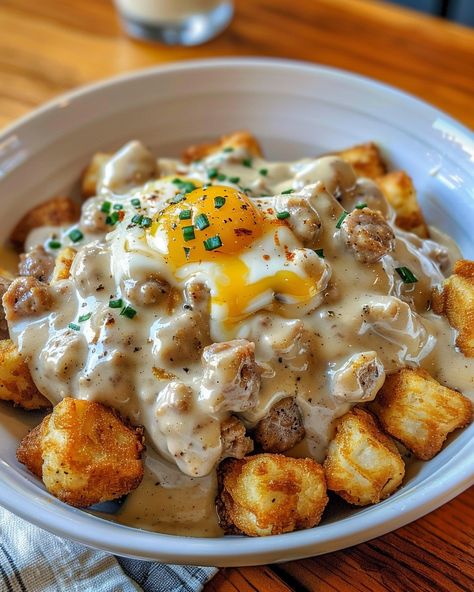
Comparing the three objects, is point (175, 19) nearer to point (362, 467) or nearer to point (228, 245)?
point (228, 245)

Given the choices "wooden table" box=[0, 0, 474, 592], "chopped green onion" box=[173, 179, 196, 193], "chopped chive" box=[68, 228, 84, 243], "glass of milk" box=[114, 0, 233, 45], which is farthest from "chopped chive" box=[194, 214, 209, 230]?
"glass of milk" box=[114, 0, 233, 45]

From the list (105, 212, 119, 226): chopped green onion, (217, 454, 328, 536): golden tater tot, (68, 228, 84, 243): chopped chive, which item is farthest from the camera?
(68, 228, 84, 243): chopped chive

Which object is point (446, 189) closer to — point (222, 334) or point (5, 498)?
point (222, 334)

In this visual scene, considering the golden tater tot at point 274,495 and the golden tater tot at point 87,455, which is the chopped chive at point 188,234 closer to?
the golden tater tot at point 87,455

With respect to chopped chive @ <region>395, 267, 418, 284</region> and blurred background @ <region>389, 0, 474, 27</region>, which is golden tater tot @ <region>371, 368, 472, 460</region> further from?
blurred background @ <region>389, 0, 474, 27</region>

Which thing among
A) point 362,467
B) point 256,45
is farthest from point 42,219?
point 256,45

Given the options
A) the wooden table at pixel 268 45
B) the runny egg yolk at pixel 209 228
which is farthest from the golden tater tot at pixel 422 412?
the wooden table at pixel 268 45

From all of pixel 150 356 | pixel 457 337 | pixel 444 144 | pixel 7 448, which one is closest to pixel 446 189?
pixel 444 144
